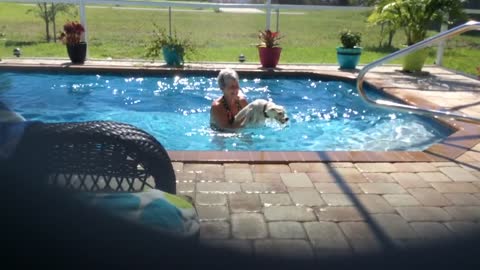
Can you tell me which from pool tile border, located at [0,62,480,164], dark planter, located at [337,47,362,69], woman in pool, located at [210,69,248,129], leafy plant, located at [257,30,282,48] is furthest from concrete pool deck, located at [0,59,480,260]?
leafy plant, located at [257,30,282,48]

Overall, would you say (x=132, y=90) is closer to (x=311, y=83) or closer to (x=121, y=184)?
(x=311, y=83)

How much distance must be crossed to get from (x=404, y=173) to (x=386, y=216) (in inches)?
33.0

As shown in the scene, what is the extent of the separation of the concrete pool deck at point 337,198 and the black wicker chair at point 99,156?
42 centimetres

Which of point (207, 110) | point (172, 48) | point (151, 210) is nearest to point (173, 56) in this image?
point (172, 48)

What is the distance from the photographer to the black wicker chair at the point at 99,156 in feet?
6.90

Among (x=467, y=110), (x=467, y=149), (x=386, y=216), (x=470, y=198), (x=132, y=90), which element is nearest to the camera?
(x=386, y=216)

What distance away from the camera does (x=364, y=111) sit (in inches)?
280

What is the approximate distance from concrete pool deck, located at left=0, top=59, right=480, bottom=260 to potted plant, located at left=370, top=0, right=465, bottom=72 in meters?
4.31

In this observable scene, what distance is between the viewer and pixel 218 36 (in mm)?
14375

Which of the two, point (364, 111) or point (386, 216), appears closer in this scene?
point (386, 216)

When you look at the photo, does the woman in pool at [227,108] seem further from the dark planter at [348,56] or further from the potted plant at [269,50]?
the dark planter at [348,56]

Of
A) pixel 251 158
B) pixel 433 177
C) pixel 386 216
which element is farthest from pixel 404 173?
pixel 251 158

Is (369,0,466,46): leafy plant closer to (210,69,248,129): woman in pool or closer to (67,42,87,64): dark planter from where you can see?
(210,69,248,129): woman in pool

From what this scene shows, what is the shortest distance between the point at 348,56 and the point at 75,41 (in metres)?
4.82
